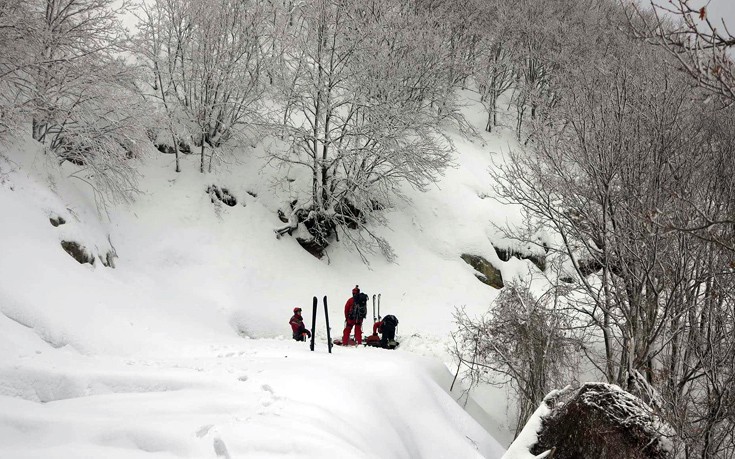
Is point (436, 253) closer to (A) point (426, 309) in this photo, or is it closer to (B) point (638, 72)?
(A) point (426, 309)

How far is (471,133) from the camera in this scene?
99.2 feet

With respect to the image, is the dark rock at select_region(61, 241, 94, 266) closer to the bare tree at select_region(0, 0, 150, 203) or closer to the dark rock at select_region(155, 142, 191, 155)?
the bare tree at select_region(0, 0, 150, 203)

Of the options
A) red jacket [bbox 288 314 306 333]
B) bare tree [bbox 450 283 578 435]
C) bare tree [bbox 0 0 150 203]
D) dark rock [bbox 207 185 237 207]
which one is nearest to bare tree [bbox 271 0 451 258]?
dark rock [bbox 207 185 237 207]

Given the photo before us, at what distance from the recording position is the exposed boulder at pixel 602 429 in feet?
15.5

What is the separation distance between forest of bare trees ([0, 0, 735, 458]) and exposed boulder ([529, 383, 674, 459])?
71 cm

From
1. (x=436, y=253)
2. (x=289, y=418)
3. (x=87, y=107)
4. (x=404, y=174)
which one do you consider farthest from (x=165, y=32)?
(x=289, y=418)

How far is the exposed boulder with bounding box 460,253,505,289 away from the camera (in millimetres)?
20125

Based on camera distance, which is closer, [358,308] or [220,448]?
[220,448]

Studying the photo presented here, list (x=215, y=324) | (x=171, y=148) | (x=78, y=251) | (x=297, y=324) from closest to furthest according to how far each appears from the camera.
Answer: (x=78, y=251) → (x=297, y=324) → (x=215, y=324) → (x=171, y=148)

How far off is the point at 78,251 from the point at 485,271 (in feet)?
48.4

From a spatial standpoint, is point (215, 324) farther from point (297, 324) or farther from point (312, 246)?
point (312, 246)

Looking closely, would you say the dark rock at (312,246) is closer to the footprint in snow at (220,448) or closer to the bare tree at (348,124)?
the bare tree at (348,124)

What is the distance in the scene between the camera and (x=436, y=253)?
20391mm

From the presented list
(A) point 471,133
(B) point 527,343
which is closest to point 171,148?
(B) point 527,343
